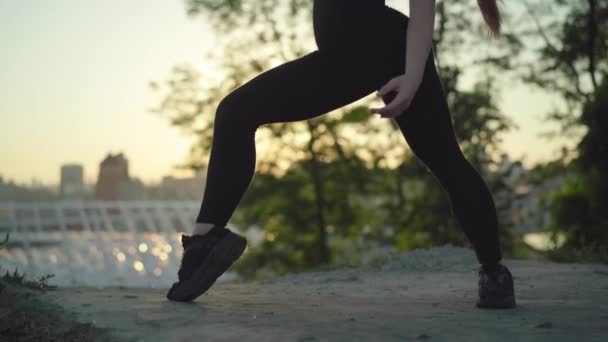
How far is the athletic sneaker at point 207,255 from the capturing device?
2.76 metres

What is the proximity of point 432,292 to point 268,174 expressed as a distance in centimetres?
1693

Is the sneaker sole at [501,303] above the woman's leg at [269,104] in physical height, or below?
below

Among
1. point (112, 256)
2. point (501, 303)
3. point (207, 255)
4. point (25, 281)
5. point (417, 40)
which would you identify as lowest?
point (112, 256)

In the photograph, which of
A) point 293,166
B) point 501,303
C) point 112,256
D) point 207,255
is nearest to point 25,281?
point 207,255

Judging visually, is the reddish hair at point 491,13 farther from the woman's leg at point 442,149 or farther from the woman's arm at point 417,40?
the woman's arm at point 417,40

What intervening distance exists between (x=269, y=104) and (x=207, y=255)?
0.66 metres

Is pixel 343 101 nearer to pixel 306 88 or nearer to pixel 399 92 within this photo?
pixel 306 88

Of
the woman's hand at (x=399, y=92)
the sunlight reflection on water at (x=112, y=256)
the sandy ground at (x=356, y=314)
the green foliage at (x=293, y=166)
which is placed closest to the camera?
the sandy ground at (x=356, y=314)

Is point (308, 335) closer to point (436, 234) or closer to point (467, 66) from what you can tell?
point (436, 234)

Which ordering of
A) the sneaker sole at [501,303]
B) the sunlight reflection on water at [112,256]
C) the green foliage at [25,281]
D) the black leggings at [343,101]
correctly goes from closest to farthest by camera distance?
the black leggings at [343,101], the sneaker sole at [501,303], the green foliage at [25,281], the sunlight reflection on water at [112,256]

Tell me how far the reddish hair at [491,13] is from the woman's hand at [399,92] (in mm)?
676

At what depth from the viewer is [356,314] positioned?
2.68 metres

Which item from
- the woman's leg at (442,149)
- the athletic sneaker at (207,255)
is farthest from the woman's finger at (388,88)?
the athletic sneaker at (207,255)

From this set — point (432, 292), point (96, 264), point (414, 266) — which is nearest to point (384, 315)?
point (432, 292)
